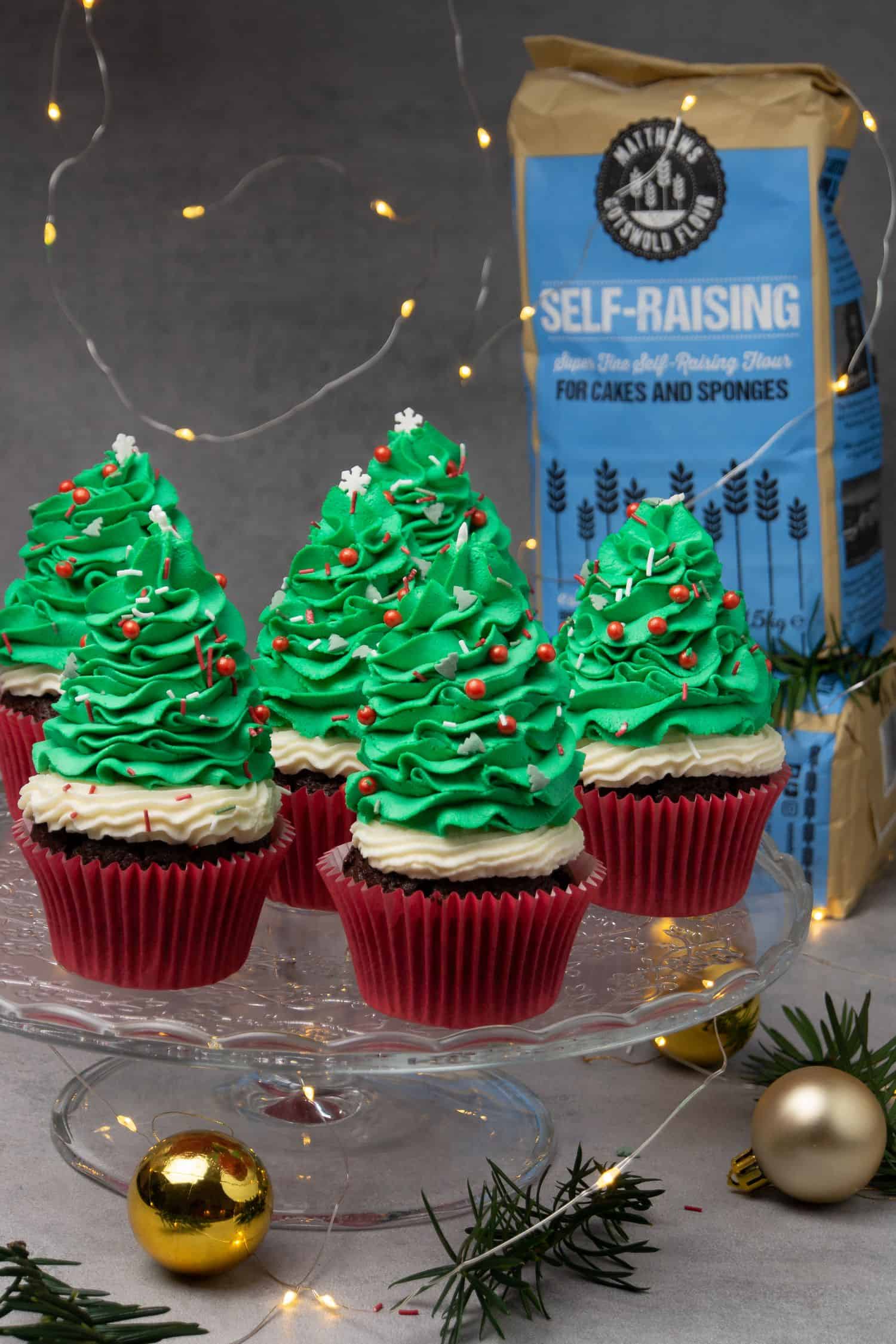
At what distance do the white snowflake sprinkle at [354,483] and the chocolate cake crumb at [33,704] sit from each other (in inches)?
26.8

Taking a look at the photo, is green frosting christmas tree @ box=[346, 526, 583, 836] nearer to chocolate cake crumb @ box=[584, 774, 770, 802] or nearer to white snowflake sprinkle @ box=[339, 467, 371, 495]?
chocolate cake crumb @ box=[584, 774, 770, 802]

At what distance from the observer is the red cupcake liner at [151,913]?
2.65 metres

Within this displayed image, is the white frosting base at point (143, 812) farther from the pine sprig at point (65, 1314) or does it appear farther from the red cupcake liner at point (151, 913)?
the pine sprig at point (65, 1314)

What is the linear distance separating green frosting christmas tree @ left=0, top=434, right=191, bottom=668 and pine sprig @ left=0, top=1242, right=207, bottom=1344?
126 cm

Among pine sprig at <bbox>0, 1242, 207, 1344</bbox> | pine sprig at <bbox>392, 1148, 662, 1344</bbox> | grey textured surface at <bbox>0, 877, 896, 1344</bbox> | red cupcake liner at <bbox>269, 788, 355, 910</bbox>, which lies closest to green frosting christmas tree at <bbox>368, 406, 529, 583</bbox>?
red cupcake liner at <bbox>269, 788, 355, 910</bbox>

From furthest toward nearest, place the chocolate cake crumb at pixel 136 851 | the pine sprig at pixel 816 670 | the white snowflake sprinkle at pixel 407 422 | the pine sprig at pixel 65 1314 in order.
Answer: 1. the pine sprig at pixel 816 670
2. the white snowflake sprinkle at pixel 407 422
3. the chocolate cake crumb at pixel 136 851
4. the pine sprig at pixel 65 1314

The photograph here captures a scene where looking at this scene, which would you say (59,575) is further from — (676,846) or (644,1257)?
(644,1257)

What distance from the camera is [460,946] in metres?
2.55

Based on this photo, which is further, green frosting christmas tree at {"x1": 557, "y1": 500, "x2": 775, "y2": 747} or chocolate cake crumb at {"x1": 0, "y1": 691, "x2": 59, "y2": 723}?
chocolate cake crumb at {"x1": 0, "y1": 691, "x2": 59, "y2": 723}

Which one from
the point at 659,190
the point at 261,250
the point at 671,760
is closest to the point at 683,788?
the point at 671,760

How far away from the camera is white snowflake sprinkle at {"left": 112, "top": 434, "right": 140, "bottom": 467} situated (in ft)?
11.5

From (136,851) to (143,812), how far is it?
0.07m

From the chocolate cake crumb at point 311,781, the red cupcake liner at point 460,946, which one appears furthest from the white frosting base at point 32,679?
the red cupcake liner at point 460,946

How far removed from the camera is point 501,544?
11.3ft
